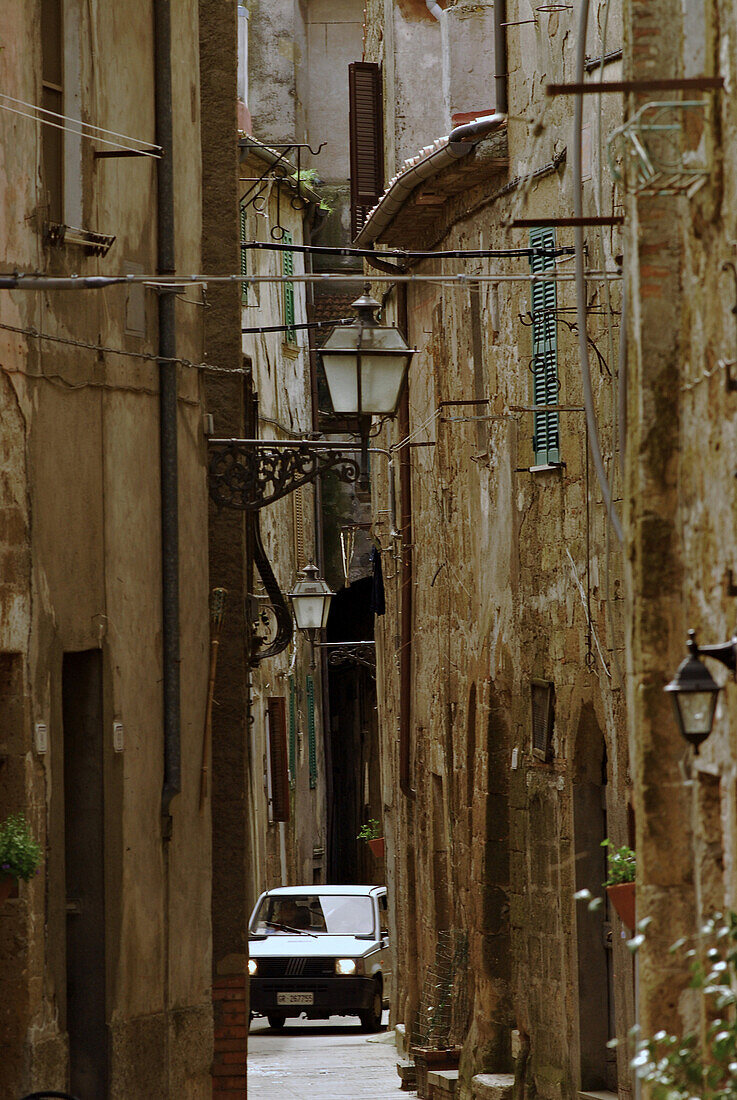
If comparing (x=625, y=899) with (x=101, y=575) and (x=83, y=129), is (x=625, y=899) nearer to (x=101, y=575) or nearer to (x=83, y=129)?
(x=101, y=575)

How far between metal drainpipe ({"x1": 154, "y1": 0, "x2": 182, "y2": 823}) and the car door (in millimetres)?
10648

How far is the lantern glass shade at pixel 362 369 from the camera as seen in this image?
33.3ft

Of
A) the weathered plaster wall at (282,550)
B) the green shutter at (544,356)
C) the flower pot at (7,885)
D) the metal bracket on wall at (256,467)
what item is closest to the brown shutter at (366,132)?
the weathered plaster wall at (282,550)

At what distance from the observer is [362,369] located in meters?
10.2

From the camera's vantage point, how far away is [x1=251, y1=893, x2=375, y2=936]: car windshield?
21109 mm

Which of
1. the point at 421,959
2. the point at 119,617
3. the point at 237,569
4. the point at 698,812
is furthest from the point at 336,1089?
the point at 698,812

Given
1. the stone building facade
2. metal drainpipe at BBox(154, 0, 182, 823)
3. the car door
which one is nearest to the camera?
the stone building facade

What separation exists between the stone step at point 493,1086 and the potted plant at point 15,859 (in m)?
6.75

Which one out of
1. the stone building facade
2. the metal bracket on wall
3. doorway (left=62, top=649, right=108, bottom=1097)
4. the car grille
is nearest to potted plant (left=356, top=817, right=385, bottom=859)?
the car grille

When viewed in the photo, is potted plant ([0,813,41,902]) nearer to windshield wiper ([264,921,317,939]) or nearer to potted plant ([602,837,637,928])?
potted plant ([602,837,637,928])

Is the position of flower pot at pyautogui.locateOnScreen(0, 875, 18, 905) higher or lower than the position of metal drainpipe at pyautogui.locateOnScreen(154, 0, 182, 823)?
lower

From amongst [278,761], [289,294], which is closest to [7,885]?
[278,761]

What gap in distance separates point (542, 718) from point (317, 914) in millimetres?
7967

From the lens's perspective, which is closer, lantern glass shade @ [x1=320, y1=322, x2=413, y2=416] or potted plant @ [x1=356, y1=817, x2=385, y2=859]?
lantern glass shade @ [x1=320, y1=322, x2=413, y2=416]
